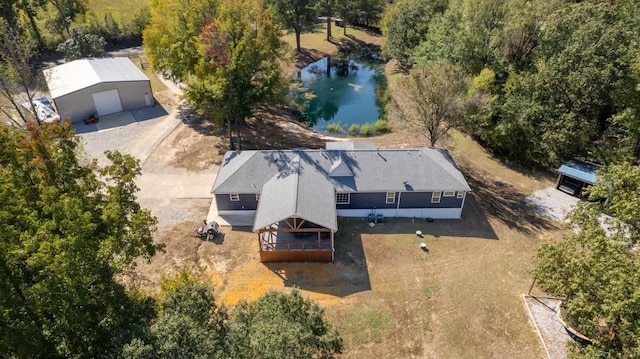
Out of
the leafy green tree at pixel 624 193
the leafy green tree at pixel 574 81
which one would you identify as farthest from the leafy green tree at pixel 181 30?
the leafy green tree at pixel 624 193

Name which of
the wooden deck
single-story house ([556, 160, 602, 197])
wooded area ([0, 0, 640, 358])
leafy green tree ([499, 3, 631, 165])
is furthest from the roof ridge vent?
single-story house ([556, 160, 602, 197])

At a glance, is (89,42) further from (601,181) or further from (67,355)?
(601,181)

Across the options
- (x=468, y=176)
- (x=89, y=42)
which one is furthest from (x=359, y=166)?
(x=89, y=42)

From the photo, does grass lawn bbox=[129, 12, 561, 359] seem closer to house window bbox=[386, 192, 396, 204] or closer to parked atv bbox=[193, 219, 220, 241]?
parked atv bbox=[193, 219, 220, 241]

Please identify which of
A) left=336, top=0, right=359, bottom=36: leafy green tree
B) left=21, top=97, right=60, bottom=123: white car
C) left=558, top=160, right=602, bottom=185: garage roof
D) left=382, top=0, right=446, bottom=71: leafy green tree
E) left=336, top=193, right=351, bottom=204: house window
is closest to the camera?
left=336, top=193, right=351, bottom=204: house window

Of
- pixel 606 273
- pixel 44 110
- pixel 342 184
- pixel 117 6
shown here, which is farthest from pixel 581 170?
pixel 117 6

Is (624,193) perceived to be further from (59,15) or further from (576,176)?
(59,15)
